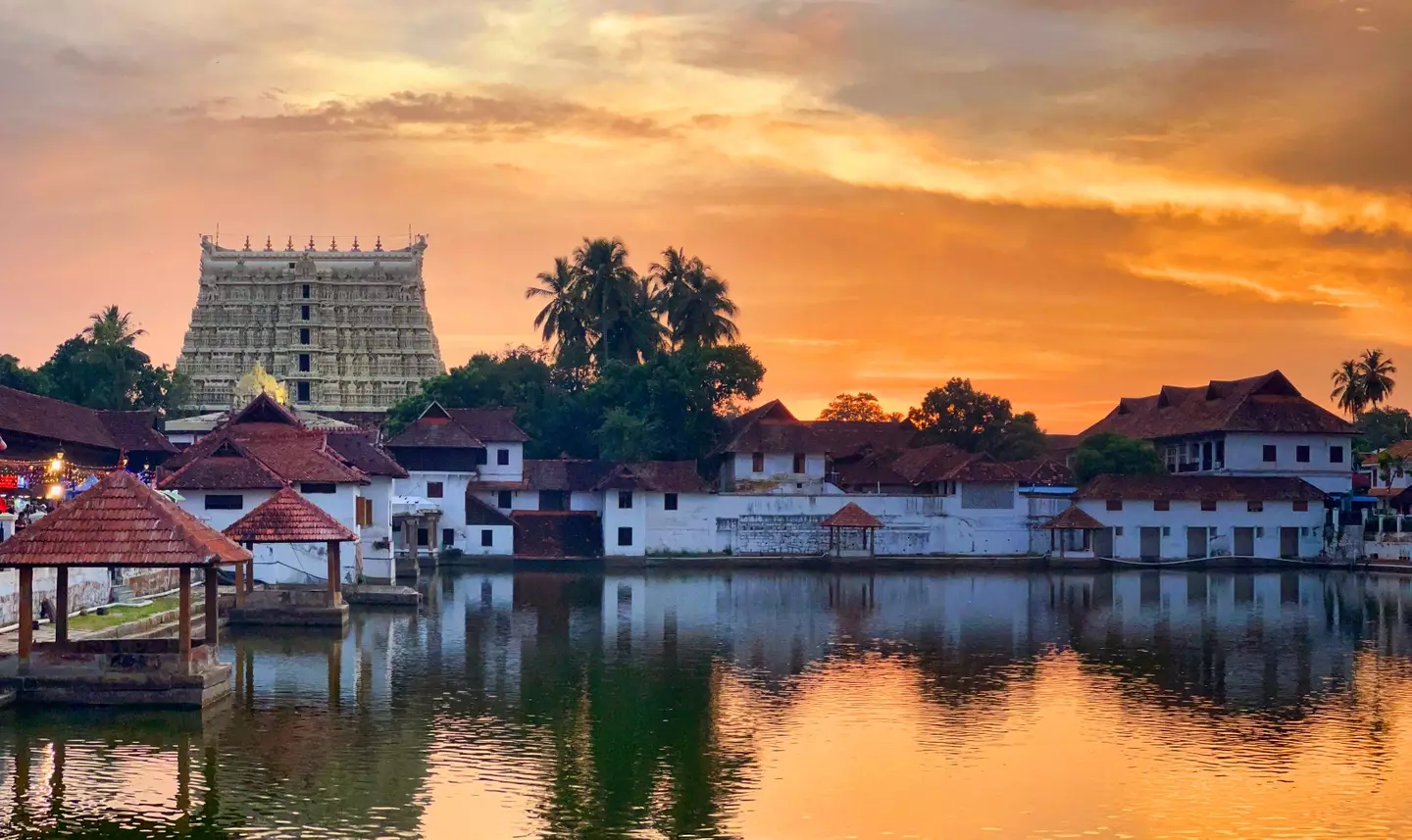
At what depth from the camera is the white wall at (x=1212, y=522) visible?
72438 millimetres

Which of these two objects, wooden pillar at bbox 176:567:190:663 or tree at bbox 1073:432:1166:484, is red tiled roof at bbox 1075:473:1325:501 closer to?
tree at bbox 1073:432:1166:484

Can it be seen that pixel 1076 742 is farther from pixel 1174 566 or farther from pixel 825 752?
pixel 1174 566

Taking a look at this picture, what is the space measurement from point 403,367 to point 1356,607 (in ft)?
242

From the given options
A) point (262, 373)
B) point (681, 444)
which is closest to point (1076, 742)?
point (681, 444)

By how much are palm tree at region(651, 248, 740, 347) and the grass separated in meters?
54.8

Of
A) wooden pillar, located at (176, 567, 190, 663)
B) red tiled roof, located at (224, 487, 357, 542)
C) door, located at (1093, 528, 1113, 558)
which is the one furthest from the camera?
door, located at (1093, 528, 1113, 558)

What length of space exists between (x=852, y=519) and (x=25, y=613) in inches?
1878

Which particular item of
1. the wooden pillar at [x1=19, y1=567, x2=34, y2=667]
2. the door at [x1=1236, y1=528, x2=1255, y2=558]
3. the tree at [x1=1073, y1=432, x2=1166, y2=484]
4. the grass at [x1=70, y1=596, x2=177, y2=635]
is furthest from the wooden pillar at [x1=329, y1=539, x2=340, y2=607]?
the door at [x1=1236, y1=528, x2=1255, y2=558]

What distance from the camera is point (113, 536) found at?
86.0 ft

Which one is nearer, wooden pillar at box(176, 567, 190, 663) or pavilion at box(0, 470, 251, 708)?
pavilion at box(0, 470, 251, 708)

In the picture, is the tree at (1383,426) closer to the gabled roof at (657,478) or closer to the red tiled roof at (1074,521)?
the red tiled roof at (1074,521)

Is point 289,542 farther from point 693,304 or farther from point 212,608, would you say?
point 693,304

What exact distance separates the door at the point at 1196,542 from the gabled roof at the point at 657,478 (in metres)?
22.1

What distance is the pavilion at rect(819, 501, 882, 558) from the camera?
231ft
